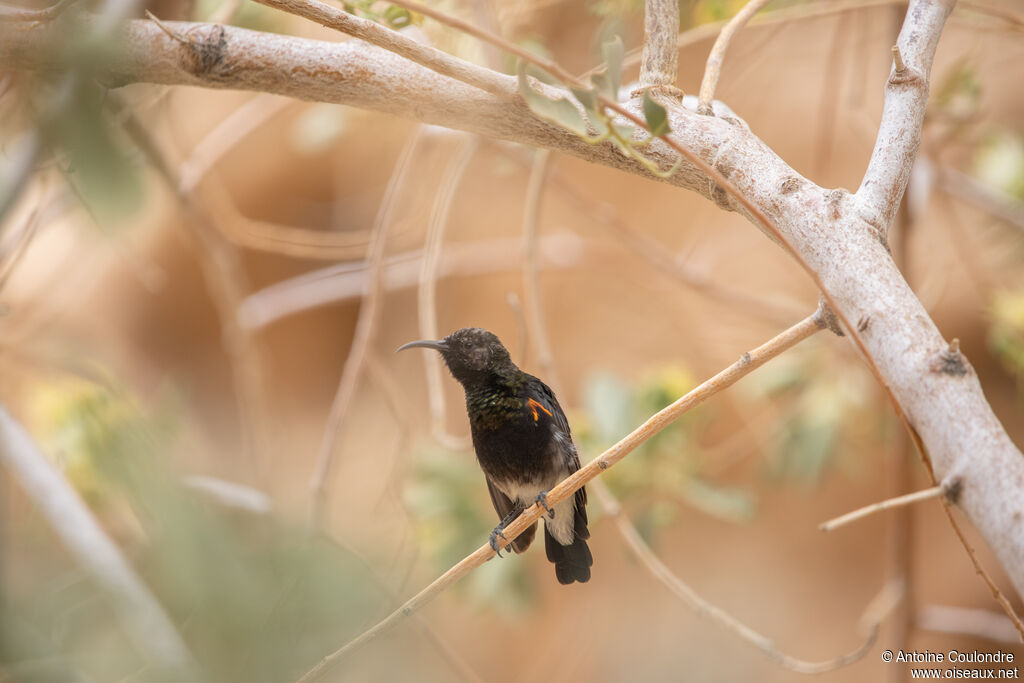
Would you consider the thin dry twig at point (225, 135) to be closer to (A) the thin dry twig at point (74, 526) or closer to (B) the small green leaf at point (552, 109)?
(A) the thin dry twig at point (74, 526)

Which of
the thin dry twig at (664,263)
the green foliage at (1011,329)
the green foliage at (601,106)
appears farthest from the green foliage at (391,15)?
the green foliage at (1011,329)

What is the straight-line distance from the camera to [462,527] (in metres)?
3.17

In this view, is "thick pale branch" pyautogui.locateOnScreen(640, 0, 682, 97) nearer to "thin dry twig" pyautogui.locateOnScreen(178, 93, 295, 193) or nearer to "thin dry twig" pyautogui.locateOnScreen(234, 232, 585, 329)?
"thin dry twig" pyautogui.locateOnScreen(178, 93, 295, 193)

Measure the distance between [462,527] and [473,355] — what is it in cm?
145

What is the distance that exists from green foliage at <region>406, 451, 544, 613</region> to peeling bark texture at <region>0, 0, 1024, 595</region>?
199 cm

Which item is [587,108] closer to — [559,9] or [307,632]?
[307,632]

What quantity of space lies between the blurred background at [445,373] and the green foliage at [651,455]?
13 mm

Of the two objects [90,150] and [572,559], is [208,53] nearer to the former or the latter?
[90,150]

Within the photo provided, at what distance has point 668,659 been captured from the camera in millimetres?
5414

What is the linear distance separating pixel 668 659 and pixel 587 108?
5.07m

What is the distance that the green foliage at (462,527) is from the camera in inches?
122

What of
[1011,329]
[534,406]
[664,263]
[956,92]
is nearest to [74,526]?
[534,406]

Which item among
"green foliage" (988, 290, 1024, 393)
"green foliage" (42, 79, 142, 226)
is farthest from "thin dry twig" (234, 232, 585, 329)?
"green foliage" (42, 79, 142, 226)

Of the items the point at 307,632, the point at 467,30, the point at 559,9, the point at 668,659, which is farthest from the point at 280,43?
the point at 668,659
